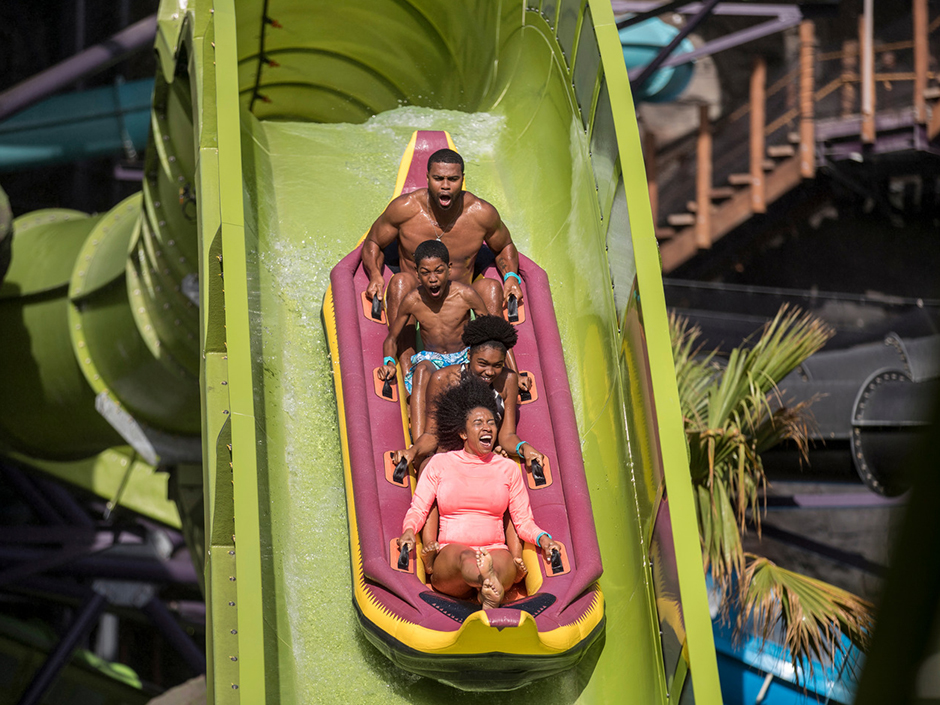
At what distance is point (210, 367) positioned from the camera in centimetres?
Result: 371

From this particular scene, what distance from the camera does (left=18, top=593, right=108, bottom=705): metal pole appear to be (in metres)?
7.57

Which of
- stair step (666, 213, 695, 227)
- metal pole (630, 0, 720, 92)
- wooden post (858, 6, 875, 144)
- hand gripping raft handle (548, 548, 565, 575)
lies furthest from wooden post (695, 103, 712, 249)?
hand gripping raft handle (548, 548, 565, 575)

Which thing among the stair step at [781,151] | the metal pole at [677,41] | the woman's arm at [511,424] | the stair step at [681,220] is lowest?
the woman's arm at [511,424]

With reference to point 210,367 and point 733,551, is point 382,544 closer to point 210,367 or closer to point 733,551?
point 210,367

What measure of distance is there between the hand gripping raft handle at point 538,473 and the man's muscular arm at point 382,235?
125 centimetres

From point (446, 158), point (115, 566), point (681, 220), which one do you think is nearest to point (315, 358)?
point (446, 158)

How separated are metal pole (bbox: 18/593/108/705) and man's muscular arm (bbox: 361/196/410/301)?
4.86m

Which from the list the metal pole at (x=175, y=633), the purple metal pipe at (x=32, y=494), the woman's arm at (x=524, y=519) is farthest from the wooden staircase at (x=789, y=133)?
the woman's arm at (x=524, y=519)

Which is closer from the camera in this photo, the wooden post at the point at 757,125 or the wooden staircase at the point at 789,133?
the wooden staircase at the point at 789,133

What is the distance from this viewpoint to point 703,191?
10984mm

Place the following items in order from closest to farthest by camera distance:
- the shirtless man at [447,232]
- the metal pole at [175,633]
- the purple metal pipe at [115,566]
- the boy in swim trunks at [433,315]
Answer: the boy in swim trunks at [433,315], the shirtless man at [447,232], the purple metal pipe at [115,566], the metal pole at [175,633]

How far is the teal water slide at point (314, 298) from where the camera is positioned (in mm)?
3664

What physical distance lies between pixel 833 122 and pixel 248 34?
7.18 m

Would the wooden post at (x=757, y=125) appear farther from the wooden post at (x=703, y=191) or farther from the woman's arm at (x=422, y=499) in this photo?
the woman's arm at (x=422, y=499)
